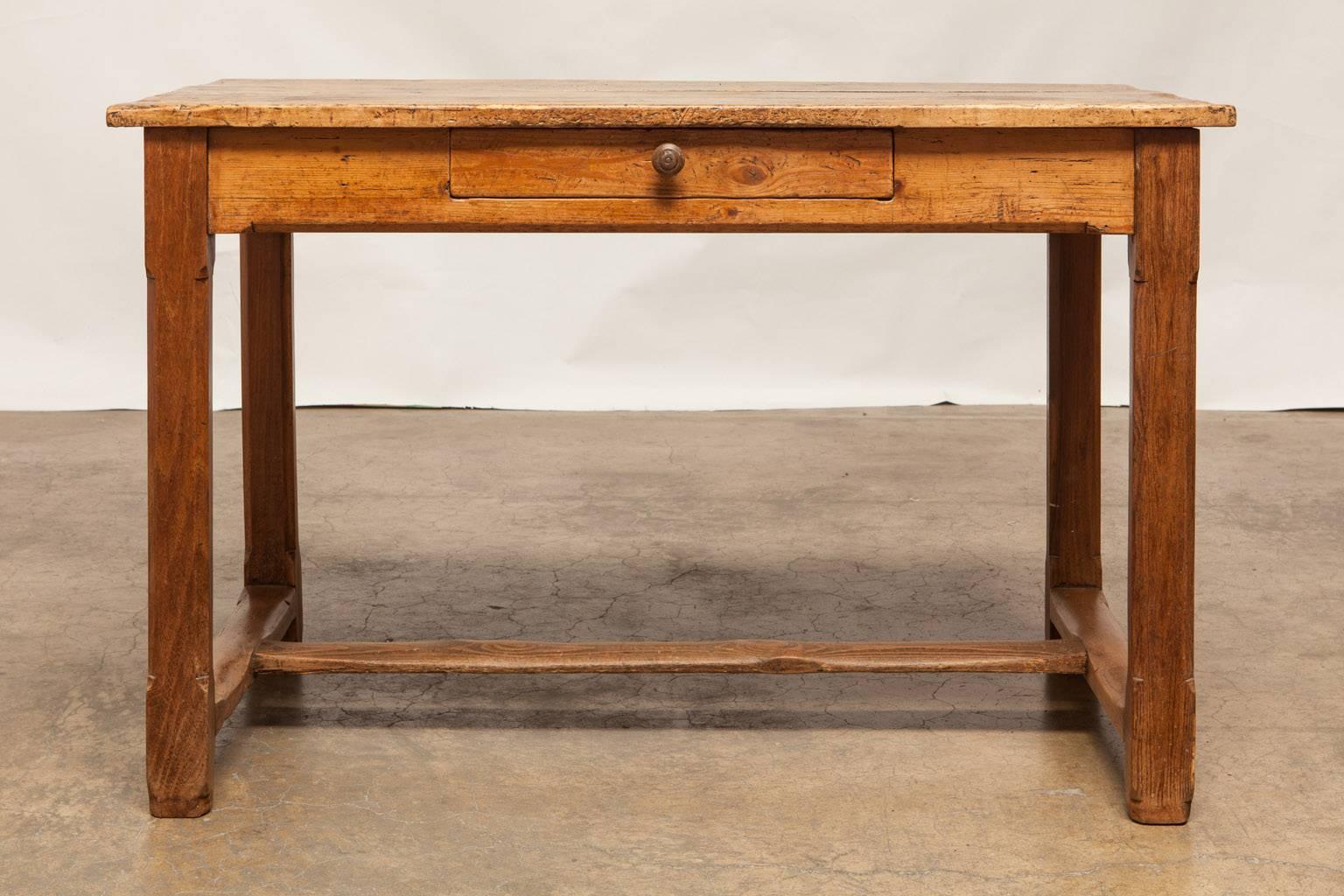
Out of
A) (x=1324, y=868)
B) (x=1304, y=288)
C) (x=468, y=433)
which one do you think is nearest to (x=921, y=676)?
(x=1324, y=868)

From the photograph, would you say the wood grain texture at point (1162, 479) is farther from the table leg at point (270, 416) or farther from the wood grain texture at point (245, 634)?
the table leg at point (270, 416)

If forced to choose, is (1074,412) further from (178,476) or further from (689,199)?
(178,476)

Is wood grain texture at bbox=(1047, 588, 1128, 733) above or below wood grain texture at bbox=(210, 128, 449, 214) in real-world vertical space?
below

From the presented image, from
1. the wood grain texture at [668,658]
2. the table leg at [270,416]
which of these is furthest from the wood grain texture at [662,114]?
the wood grain texture at [668,658]

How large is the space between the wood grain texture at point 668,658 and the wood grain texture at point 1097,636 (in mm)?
44

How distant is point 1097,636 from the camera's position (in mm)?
2852

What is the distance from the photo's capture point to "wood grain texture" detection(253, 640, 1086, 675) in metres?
2.66

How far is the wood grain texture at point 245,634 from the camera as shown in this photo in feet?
8.66

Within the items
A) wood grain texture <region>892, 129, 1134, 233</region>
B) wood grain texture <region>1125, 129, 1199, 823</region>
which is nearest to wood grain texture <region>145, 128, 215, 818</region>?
wood grain texture <region>892, 129, 1134, 233</region>

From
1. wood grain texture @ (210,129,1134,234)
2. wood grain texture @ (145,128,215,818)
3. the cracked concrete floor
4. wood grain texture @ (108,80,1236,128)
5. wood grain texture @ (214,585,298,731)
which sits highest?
wood grain texture @ (108,80,1236,128)

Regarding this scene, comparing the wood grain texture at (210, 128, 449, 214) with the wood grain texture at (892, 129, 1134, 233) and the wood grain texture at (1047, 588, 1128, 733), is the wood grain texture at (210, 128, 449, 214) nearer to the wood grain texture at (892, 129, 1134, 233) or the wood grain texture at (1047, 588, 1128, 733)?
the wood grain texture at (892, 129, 1134, 233)

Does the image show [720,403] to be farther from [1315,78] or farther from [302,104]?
[302,104]

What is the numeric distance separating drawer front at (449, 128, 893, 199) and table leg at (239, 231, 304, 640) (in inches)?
28.1

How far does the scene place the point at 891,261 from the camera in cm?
589
